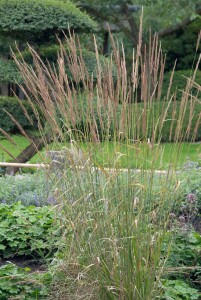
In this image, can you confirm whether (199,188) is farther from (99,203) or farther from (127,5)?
(127,5)

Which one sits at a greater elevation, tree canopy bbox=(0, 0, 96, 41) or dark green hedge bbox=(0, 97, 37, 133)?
tree canopy bbox=(0, 0, 96, 41)

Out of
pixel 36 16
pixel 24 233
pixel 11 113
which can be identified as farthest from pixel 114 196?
pixel 11 113

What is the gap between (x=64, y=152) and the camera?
3.96m

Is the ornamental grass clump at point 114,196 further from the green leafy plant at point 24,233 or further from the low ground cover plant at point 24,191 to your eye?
the low ground cover plant at point 24,191

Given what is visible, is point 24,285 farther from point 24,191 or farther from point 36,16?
point 36,16

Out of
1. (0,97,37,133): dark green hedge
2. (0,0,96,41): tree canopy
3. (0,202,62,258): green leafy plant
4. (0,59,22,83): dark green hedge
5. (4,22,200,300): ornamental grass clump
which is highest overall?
(4,22,200,300): ornamental grass clump

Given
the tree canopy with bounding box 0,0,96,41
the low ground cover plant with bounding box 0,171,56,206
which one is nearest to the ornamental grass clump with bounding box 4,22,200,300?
the low ground cover plant with bounding box 0,171,56,206

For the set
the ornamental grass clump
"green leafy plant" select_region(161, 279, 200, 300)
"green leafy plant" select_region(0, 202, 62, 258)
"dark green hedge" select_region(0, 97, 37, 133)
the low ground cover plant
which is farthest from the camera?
"dark green hedge" select_region(0, 97, 37, 133)

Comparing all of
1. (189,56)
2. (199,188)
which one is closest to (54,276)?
(199,188)

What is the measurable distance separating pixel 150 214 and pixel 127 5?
1139 centimetres

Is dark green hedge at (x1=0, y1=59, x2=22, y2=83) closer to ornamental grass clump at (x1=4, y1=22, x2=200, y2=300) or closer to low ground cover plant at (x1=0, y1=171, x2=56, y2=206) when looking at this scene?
low ground cover plant at (x1=0, y1=171, x2=56, y2=206)

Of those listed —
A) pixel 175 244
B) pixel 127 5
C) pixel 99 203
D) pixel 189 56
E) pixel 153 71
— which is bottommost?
pixel 189 56

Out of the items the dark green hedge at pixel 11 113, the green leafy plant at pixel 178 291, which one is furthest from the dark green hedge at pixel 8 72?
the green leafy plant at pixel 178 291

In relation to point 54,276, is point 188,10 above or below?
below
